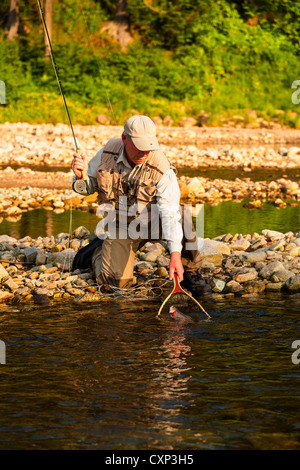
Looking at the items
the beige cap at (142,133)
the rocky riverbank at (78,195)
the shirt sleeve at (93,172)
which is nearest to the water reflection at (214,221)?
the rocky riverbank at (78,195)

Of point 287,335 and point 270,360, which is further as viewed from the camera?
point 287,335

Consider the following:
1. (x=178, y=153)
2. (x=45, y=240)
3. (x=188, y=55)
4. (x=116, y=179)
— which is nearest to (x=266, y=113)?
(x=188, y=55)

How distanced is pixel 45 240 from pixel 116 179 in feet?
9.14

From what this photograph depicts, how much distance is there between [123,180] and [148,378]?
190 cm

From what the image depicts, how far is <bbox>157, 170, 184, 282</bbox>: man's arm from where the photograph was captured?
17.2 ft

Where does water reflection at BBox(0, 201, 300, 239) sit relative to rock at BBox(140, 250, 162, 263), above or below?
above

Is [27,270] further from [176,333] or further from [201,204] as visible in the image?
[201,204]

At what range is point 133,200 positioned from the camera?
6199 mm

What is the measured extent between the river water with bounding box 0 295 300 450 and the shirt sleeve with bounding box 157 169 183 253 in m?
0.74

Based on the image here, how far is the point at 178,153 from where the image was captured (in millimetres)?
17812

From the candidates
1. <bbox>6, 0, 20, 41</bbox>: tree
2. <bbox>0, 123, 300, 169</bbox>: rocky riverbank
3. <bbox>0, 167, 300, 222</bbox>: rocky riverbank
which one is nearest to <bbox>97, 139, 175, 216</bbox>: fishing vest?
<bbox>0, 167, 300, 222</bbox>: rocky riverbank

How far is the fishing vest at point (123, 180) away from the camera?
19.2 feet
